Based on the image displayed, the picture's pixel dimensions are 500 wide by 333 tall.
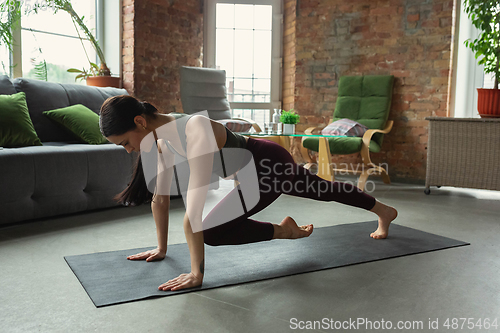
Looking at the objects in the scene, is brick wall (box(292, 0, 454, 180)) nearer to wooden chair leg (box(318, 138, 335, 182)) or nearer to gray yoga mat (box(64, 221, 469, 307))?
wooden chair leg (box(318, 138, 335, 182))

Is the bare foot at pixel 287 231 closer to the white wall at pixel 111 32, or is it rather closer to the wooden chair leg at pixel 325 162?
the wooden chair leg at pixel 325 162

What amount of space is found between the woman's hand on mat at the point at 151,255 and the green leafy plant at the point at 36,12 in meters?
2.39

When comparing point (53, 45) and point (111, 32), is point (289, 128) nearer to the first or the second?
point (111, 32)

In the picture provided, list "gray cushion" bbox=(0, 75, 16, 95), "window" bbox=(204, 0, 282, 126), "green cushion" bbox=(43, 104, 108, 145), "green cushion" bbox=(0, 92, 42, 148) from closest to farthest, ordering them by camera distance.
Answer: "green cushion" bbox=(0, 92, 42, 148)
"gray cushion" bbox=(0, 75, 16, 95)
"green cushion" bbox=(43, 104, 108, 145)
"window" bbox=(204, 0, 282, 126)

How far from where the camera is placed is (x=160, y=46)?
4.35 metres

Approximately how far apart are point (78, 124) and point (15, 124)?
1.46 ft

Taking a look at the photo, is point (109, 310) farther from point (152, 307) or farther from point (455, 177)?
point (455, 177)

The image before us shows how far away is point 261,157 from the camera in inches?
69.6

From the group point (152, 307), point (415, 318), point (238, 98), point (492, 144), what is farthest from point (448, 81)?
point (152, 307)

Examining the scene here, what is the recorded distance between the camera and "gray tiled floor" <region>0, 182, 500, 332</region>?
1.28 metres

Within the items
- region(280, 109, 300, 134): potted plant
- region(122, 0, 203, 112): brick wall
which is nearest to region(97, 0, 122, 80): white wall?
region(122, 0, 203, 112): brick wall

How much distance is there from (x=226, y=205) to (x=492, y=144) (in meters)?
2.67

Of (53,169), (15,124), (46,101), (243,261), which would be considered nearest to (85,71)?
(46,101)

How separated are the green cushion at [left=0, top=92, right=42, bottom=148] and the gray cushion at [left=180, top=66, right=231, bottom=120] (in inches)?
69.4
